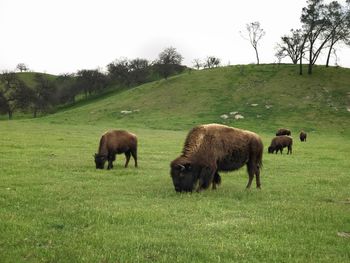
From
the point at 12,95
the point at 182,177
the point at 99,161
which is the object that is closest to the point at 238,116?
the point at 99,161

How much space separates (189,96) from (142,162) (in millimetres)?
54086

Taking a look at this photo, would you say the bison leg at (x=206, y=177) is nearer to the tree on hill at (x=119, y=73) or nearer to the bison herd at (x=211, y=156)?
the bison herd at (x=211, y=156)

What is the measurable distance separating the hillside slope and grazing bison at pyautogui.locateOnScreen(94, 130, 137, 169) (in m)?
36.4

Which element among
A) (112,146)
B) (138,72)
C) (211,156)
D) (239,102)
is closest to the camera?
(211,156)

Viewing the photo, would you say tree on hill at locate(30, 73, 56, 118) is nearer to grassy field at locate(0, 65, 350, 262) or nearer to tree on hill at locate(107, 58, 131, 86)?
tree on hill at locate(107, 58, 131, 86)

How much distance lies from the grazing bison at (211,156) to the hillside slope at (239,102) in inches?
1678

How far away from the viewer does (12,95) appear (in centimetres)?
10694

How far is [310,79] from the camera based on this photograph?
8106 centimetres

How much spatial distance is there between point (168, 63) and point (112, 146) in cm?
8951

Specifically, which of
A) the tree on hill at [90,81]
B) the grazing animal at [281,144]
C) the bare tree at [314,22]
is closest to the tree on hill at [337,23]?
the bare tree at [314,22]

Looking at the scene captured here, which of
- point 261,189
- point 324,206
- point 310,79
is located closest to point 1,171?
point 261,189

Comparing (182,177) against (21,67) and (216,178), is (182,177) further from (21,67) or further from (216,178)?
(21,67)

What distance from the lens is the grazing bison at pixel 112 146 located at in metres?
21.9

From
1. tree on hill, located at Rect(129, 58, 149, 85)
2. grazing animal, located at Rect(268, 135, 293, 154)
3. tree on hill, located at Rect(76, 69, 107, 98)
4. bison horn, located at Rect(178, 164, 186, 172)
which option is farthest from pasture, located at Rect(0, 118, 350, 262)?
tree on hill, located at Rect(76, 69, 107, 98)
